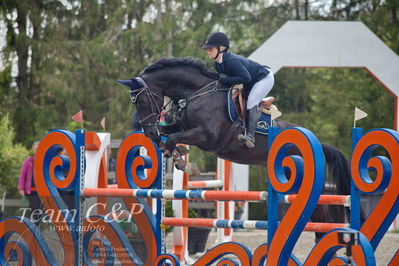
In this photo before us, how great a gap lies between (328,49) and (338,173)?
4.84 m

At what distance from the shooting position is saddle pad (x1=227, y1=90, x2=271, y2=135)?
5.35m

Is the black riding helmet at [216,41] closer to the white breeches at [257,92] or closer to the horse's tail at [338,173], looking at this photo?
the white breeches at [257,92]

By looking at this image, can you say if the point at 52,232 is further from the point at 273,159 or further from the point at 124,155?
the point at 273,159

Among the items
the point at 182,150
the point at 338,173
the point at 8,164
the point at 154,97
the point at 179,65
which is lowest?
the point at 8,164

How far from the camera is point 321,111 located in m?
18.9

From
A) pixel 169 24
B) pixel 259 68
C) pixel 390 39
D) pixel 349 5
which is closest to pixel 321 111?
pixel 349 5

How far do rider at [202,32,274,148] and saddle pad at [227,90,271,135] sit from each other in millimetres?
61

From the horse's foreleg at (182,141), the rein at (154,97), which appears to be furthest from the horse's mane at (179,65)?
the horse's foreleg at (182,141)

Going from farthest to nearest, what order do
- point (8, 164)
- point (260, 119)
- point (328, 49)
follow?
point (8, 164) → point (328, 49) → point (260, 119)

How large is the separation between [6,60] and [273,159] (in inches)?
511

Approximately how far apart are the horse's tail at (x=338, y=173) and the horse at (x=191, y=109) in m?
0.02

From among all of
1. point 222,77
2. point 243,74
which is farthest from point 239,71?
point 222,77

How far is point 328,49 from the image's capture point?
10.2 m

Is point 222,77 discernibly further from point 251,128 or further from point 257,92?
point 251,128
